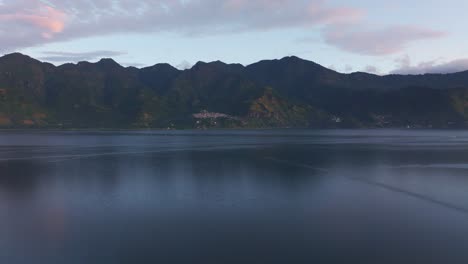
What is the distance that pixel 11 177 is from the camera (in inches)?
2820

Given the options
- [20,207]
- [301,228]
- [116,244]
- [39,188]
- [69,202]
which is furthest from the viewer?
[39,188]

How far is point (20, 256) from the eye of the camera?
30.4 metres

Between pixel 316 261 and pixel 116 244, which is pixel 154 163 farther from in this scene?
pixel 316 261

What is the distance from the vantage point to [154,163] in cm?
9550

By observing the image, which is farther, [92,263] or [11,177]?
[11,177]

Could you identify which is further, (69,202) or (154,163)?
(154,163)

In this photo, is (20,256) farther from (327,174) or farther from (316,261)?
(327,174)

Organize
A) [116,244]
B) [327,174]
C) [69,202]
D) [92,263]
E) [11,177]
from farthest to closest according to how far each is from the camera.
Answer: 1. [327,174]
2. [11,177]
3. [69,202]
4. [116,244]
5. [92,263]

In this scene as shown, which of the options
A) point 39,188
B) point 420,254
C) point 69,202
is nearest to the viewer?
point 420,254

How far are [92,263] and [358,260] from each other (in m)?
19.5

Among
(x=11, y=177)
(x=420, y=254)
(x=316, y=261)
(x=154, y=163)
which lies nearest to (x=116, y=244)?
(x=316, y=261)

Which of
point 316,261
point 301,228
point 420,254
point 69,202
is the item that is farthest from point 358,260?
point 69,202

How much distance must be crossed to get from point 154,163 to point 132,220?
55498 mm

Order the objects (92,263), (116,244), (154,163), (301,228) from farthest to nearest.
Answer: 1. (154,163)
2. (301,228)
3. (116,244)
4. (92,263)
